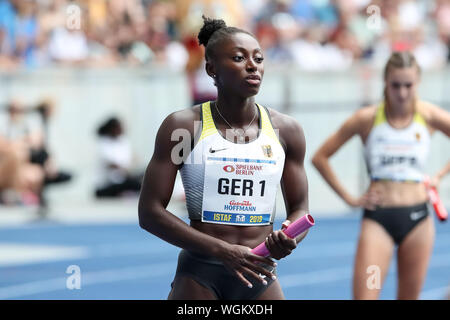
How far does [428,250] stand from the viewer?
7891 millimetres

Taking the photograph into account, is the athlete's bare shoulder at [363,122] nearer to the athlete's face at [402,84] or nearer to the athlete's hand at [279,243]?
the athlete's face at [402,84]

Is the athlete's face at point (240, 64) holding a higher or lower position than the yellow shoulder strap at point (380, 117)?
higher

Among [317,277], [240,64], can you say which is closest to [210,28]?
[240,64]

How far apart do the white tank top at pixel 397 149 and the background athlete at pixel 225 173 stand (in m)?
2.52

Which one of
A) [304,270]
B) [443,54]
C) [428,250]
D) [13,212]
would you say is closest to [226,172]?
[428,250]

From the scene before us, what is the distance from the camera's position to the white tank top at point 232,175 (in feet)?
17.9

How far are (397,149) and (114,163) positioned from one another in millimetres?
9740

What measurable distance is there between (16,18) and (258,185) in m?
13.5

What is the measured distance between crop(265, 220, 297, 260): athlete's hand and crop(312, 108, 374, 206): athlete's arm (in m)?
3.09

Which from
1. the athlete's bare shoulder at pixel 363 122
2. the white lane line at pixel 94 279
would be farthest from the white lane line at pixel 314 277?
the athlete's bare shoulder at pixel 363 122

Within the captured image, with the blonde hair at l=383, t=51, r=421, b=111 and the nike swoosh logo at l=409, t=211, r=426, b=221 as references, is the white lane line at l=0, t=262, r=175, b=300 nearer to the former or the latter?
the nike swoosh logo at l=409, t=211, r=426, b=221

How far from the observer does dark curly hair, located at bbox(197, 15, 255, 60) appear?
5500 millimetres

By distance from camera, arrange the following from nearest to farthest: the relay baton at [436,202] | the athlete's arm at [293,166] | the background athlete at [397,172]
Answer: the athlete's arm at [293,166]
the relay baton at [436,202]
the background athlete at [397,172]

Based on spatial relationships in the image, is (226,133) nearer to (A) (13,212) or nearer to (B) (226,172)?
(B) (226,172)
